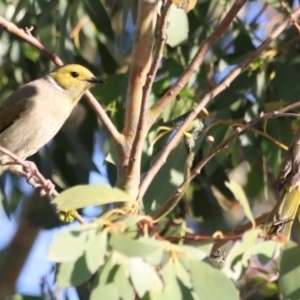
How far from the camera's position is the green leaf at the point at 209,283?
1.67 m

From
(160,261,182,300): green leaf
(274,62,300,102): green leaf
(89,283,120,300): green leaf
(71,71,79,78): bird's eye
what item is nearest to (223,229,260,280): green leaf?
(160,261,182,300): green leaf

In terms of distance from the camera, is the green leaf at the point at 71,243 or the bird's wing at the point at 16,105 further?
the bird's wing at the point at 16,105

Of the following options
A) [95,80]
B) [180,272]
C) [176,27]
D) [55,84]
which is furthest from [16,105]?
[180,272]

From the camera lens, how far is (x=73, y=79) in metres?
3.50

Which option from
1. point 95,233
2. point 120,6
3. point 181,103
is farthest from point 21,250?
point 95,233

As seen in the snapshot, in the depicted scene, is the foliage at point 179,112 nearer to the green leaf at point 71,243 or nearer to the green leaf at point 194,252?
the green leaf at point 194,252

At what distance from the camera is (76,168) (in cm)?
346

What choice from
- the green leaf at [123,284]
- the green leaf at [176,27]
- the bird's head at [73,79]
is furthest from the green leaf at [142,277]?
the bird's head at [73,79]

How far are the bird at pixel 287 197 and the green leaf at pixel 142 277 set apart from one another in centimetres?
69

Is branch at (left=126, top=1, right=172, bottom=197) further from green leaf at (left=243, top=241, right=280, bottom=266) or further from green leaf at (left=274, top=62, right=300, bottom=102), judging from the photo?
green leaf at (left=274, top=62, right=300, bottom=102)

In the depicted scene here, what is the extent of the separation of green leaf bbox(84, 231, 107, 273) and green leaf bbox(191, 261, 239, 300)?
0.64 feet

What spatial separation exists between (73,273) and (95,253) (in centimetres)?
6

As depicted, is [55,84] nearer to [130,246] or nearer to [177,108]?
[177,108]

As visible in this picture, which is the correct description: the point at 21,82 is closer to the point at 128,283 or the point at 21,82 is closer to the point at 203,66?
the point at 203,66
